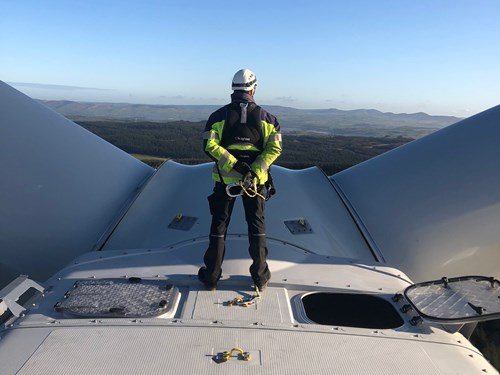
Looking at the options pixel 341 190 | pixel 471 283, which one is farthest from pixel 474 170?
pixel 471 283

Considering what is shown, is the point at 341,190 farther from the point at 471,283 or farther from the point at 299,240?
the point at 471,283

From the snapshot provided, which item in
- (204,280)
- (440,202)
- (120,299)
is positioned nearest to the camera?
(120,299)

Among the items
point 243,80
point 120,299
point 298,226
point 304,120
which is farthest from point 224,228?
point 304,120

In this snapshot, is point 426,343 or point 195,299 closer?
point 426,343

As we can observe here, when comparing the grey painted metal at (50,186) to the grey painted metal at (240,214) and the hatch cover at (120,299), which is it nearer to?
the grey painted metal at (240,214)

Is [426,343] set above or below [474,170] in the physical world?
below

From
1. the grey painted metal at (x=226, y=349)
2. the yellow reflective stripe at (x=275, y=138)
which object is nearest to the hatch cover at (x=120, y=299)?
the grey painted metal at (x=226, y=349)

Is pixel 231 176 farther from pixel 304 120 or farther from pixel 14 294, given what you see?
pixel 304 120
